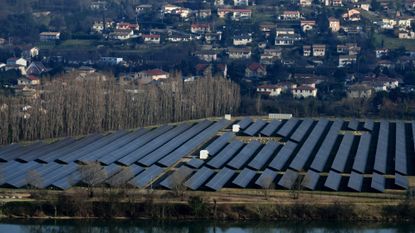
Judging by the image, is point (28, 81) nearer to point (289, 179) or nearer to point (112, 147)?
point (112, 147)

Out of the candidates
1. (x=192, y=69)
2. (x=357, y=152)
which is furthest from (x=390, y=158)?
(x=192, y=69)

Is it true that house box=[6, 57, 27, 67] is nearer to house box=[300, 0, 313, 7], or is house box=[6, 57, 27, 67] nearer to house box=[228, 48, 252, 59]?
house box=[228, 48, 252, 59]

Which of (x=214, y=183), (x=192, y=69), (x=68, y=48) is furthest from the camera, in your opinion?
(x=68, y=48)

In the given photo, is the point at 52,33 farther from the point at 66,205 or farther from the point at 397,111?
the point at 66,205

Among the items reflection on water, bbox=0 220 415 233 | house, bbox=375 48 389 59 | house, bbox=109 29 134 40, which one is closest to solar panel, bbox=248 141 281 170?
reflection on water, bbox=0 220 415 233

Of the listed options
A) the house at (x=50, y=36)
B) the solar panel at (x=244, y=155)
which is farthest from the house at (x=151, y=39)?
the solar panel at (x=244, y=155)
